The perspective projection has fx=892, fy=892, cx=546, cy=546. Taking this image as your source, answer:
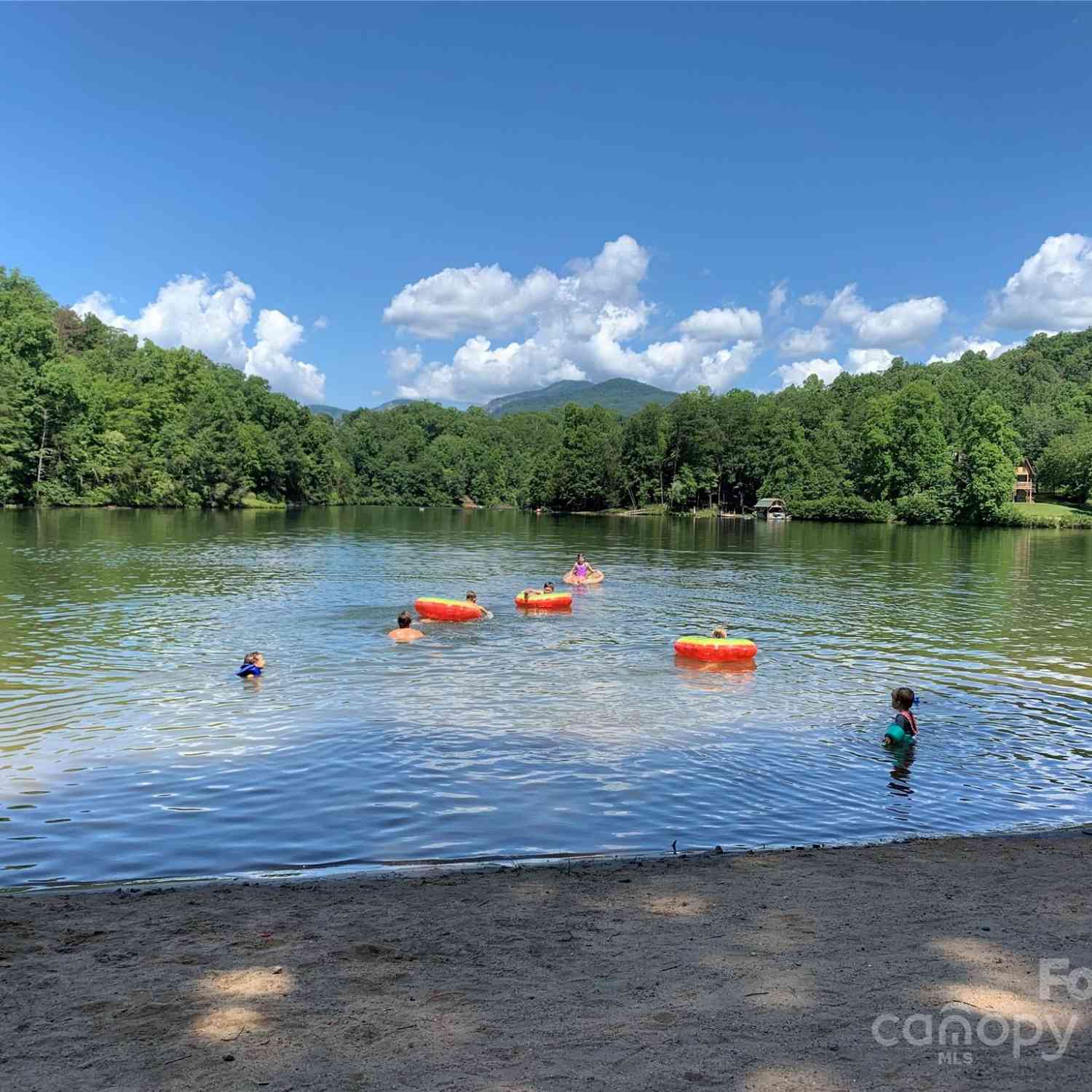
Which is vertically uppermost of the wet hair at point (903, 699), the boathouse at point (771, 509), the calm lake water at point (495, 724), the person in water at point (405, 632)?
the boathouse at point (771, 509)

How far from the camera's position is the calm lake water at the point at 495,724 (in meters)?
9.74

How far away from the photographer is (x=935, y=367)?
176750 millimetres

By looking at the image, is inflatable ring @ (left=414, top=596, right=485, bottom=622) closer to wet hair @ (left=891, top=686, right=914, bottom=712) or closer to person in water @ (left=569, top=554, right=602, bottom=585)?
person in water @ (left=569, top=554, right=602, bottom=585)

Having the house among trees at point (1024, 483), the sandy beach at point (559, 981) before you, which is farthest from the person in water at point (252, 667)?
the house among trees at point (1024, 483)

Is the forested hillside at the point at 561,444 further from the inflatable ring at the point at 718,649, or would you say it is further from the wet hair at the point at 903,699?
the wet hair at the point at 903,699

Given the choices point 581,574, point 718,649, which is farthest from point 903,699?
point 581,574

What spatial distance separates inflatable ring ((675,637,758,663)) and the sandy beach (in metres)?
11.8


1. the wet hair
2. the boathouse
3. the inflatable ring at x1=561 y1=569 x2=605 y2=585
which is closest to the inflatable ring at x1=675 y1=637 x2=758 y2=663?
the wet hair

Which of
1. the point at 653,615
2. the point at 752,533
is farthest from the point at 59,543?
the point at 752,533

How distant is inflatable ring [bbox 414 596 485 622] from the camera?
25734 millimetres

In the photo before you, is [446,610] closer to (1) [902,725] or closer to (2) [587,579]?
(2) [587,579]

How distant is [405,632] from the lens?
73.8 feet

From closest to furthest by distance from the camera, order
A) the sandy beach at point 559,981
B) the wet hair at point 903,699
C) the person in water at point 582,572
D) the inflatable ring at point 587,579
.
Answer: the sandy beach at point 559,981 → the wet hair at point 903,699 → the inflatable ring at point 587,579 → the person in water at point 582,572

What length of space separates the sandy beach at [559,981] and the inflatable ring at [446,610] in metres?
17.6
